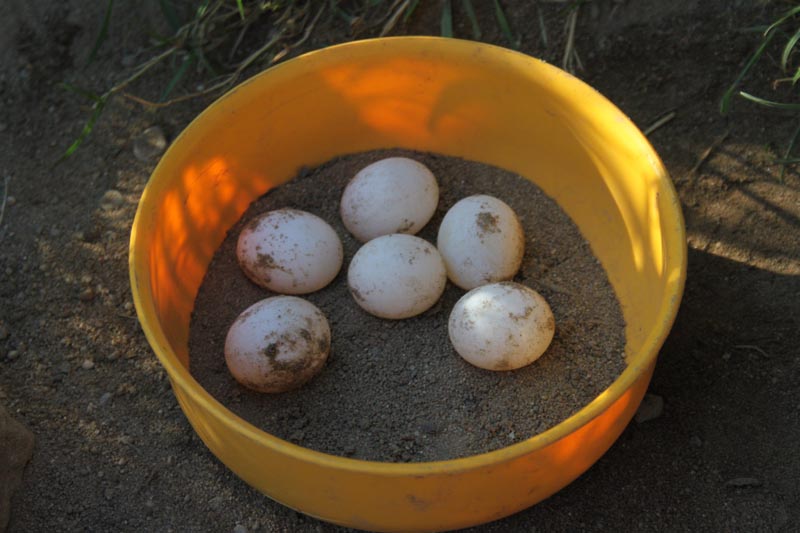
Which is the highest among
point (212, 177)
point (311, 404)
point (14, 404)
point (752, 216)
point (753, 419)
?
point (212, 177)

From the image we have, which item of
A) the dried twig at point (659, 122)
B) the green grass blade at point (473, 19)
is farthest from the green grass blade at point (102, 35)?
the dried twig at point (659, 122)

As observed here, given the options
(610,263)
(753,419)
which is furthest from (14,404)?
(753,419)

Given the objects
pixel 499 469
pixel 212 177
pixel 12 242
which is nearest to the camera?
pixel 499 469

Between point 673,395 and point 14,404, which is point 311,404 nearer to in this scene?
point 14,404

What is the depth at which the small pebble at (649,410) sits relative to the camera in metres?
1.70

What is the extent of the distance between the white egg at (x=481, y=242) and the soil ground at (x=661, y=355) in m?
0.38

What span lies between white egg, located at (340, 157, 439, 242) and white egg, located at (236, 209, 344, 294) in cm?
8

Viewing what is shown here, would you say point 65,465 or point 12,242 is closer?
point 65,465

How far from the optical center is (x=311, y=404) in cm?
168

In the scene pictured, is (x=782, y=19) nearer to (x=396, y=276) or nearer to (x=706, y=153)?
(x=706, y=153)

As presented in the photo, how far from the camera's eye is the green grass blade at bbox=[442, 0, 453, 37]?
2.13 m

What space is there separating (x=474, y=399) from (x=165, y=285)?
2.11 feet

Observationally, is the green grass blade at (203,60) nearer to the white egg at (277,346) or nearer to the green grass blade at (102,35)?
the green grass blade at (102,35)

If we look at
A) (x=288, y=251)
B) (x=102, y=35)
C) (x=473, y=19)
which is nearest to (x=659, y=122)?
(x=473, y=19)
